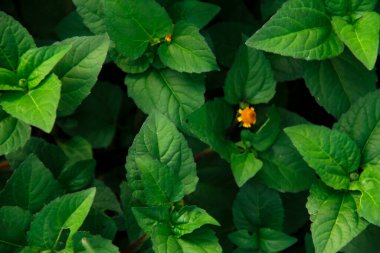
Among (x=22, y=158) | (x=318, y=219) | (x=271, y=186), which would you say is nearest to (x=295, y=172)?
(x=271, y=186)

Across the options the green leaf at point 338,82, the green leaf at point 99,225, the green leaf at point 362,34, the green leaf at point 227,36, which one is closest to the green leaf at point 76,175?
the green leaf at point 99,225

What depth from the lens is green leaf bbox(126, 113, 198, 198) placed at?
156 cm

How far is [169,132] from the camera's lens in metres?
1.56

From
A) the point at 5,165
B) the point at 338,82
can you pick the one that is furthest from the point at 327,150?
the point at 5,165

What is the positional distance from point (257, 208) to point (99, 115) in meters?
0.67

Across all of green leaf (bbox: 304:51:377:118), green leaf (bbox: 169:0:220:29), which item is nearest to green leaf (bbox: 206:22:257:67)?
green leaf (bbox: 169:0:220:29)

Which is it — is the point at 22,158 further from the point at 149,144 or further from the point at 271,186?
the point at 271,186

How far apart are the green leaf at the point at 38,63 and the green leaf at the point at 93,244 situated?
419 millimetres

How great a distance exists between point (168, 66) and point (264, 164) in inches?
16.3

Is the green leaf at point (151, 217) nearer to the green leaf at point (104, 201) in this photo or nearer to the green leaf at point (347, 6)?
the green leaf at point (104, 201)

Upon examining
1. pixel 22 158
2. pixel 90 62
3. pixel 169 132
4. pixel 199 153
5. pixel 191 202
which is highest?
pixel 90 62

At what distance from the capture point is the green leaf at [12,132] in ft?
5.06

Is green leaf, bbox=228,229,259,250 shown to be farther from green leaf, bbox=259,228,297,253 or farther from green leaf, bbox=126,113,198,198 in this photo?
green leaf, bbox=126,113,198,198

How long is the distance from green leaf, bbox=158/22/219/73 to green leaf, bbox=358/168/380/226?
0.51 meters
